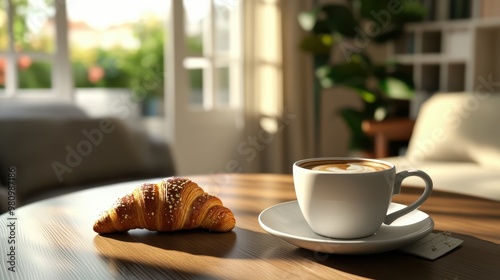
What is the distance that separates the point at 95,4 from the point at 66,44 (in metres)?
1.97

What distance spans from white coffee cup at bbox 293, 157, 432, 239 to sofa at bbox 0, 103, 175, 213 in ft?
5.30

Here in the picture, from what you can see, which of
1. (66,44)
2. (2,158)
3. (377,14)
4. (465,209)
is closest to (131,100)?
(66,44)

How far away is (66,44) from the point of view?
2969 mm

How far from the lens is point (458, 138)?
7.79 feet

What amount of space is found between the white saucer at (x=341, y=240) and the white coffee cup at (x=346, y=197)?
2 cm

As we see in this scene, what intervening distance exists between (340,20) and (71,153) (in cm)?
152

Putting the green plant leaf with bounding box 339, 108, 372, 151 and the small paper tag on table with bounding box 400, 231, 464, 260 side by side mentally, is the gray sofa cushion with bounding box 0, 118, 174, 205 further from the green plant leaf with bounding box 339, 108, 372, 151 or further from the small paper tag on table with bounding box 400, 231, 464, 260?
the small paper tag on table with bounding box 400, 231, 464, 260

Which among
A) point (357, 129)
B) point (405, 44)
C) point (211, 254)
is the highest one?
point (405, 44)

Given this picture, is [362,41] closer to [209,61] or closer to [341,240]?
[209,61]

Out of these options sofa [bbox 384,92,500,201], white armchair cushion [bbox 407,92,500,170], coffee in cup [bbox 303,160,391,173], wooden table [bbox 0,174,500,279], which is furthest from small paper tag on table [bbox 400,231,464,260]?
white armchair cushion [bbox 407,92,500,170]

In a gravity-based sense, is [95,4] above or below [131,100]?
above

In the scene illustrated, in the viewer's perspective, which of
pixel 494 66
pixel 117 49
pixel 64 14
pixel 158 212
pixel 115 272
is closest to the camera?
pixel 115 272

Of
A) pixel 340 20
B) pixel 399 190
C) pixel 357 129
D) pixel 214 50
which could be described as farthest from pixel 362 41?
pixel 399 190

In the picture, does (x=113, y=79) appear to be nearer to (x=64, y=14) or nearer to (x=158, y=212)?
(x=64, y=14)
